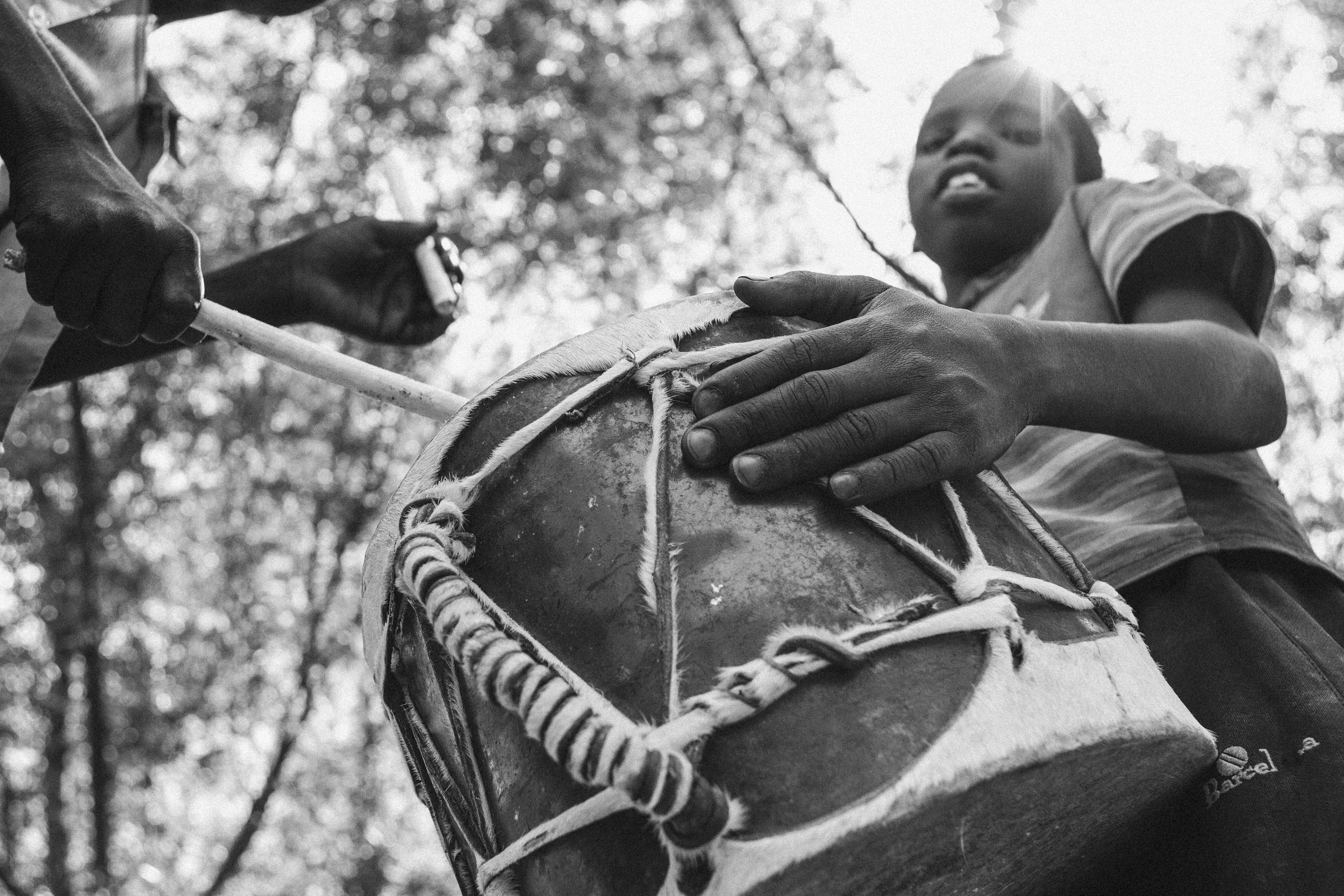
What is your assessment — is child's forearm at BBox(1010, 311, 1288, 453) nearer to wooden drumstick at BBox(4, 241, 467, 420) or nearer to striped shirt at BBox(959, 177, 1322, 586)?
striped shirt at BBox(959, 177, 1322, 586)

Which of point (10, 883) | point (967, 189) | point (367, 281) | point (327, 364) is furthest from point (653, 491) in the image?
point (10, 883)

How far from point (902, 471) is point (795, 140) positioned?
6663 mm

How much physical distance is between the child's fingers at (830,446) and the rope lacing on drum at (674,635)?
60 millimetres

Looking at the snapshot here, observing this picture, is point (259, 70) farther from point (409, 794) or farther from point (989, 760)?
point (989, 760)

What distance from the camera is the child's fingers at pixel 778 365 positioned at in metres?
1.16

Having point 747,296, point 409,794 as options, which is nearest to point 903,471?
point 747,296

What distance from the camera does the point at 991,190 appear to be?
7.09 feet

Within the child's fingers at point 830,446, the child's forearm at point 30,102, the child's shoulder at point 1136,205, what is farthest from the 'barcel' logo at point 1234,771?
the child's forearm at point 30,102

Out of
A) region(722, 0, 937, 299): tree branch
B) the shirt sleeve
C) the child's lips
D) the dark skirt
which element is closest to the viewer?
the dark skirt

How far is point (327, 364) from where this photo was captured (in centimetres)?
150

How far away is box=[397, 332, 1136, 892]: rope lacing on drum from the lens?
0.93 meters

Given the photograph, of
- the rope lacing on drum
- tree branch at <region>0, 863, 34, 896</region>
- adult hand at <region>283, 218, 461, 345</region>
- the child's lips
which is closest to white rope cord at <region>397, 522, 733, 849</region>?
the rope lacing on drum

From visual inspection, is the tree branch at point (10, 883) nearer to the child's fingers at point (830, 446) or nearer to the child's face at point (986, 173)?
the child's face at point (986, 173)

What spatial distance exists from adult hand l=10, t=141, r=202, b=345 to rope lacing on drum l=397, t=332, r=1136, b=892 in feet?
1.48
